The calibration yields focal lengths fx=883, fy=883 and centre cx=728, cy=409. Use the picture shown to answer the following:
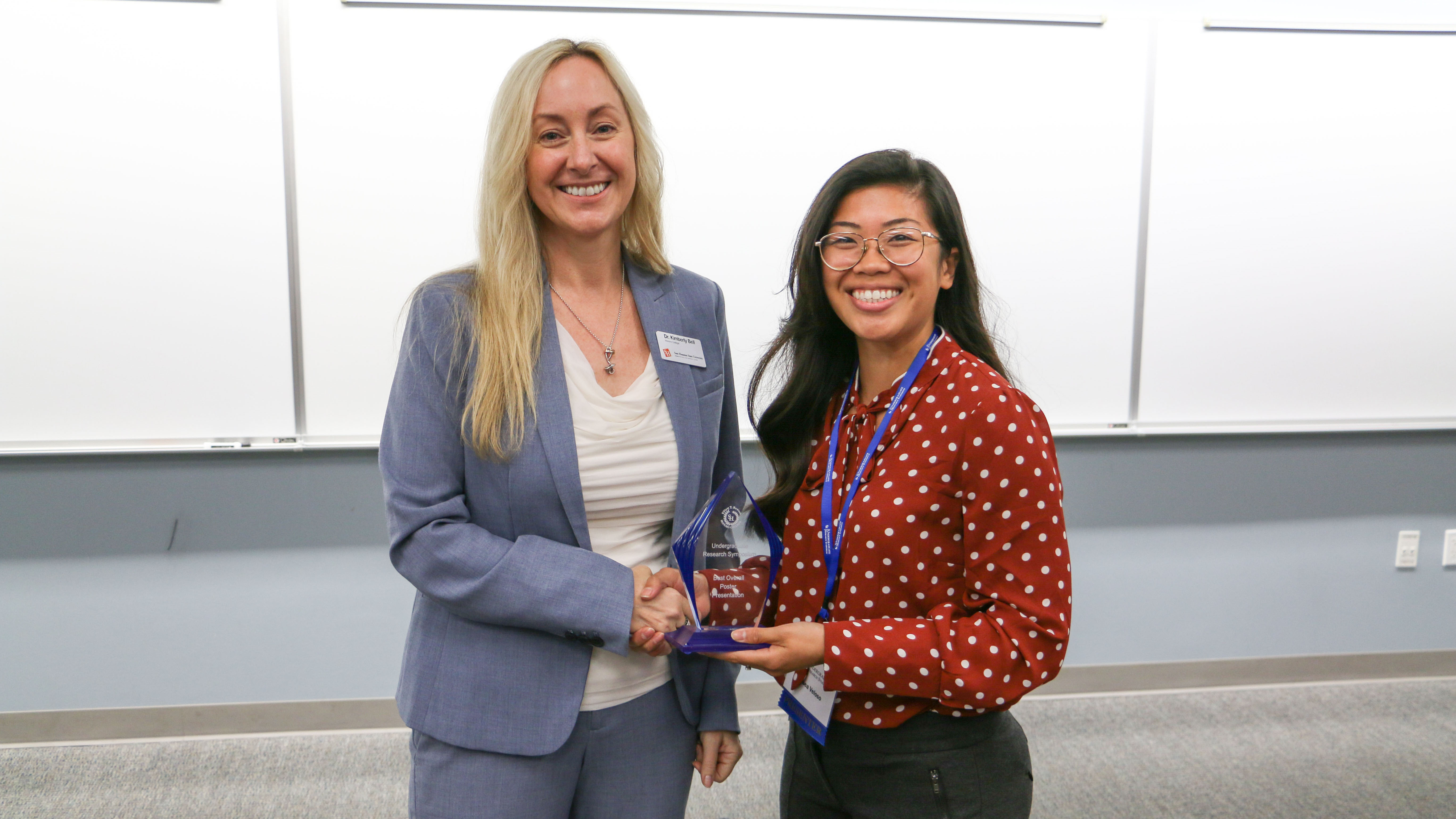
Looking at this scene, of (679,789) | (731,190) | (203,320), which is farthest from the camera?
(731,190)

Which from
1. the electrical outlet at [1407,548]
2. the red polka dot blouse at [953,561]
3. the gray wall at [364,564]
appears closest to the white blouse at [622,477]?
the red polka dot blouse at [953,561]

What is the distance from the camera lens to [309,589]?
284cm

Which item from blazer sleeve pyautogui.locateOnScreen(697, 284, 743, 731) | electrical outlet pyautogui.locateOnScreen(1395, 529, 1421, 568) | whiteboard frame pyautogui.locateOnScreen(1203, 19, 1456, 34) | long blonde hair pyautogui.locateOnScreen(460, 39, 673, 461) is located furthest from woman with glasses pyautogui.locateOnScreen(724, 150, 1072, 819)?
electrical outlet pyautogui.locateOnScreen(1395, 529, 1421, 568)

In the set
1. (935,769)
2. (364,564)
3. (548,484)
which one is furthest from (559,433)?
(364,564)

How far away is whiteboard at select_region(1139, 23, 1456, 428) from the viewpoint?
2.94 metres

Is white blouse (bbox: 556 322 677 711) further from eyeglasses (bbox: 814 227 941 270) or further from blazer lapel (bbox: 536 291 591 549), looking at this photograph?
eyeglasses (bbox: 814 227 941 270)

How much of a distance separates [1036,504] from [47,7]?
2.93 meters

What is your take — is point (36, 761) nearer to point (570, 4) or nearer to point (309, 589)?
point (309, 589)

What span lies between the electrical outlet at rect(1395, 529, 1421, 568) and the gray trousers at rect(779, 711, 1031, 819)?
2961 millimetres

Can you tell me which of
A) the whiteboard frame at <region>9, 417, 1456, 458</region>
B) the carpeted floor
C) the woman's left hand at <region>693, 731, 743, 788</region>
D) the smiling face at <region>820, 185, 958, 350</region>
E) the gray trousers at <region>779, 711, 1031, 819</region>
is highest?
the smiling face at <region>820, 185, 958, 350</region>

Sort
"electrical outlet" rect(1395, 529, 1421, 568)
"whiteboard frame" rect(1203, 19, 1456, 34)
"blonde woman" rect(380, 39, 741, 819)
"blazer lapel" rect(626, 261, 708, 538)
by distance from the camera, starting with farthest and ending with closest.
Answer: "electrical outlet" rect(1395, 529, 1421, 568) < "whiteboard frame" rect(1203, 19, 1456, 34) < "blazer lapel" rect(626, 261, 708, 538) < "blonde woman" rect(380, 39, 741, 819)

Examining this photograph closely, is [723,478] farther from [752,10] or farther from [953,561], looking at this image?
[752,10]

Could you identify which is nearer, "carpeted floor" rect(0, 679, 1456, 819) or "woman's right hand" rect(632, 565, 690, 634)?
"woman's right hand" rect(632, 565, 690, 634)

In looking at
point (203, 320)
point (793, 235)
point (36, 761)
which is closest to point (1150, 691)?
point (793, 235)
